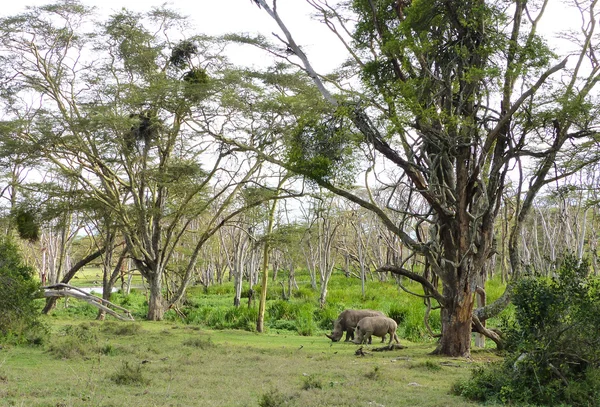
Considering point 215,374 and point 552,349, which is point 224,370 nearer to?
point 215,374

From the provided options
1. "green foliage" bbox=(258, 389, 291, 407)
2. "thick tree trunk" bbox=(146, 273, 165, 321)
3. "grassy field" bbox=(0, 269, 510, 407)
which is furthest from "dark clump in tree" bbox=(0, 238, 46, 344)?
"thick tree trunk" bbox=(146, 273, 165, 321)

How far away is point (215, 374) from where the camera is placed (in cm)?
1002

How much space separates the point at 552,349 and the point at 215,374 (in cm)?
506

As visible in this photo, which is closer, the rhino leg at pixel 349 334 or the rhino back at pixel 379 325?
the rhino back at pixel 379 325

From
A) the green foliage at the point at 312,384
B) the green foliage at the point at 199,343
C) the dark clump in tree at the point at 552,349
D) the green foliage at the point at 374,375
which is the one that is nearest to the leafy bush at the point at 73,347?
the green foliage at the point at 199,343

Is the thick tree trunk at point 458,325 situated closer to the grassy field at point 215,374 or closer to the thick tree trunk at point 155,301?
the grassy field at point 215,374

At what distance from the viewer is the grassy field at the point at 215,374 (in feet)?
25.0

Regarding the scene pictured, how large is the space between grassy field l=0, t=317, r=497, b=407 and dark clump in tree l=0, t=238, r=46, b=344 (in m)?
0.46

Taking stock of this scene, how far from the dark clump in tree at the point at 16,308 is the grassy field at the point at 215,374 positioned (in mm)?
464

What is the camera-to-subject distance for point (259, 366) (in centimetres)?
1098

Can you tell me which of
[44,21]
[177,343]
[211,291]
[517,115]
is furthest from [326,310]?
[211,291]

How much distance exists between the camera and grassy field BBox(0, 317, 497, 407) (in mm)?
7625

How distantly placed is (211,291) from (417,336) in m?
23.0

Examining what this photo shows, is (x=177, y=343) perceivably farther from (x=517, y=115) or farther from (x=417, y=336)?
(x=517, y=115)
